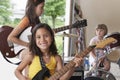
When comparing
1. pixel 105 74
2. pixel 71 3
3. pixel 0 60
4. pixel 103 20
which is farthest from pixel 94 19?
pixel 0 60

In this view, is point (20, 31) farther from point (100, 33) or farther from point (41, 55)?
point (100, 33)

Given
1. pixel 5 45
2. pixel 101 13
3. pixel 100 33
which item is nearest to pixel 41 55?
pixel 5 45

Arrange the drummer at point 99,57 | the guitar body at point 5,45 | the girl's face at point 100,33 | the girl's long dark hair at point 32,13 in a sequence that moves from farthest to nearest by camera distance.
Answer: the girl's face at point 100,33, the drummer at point 99,57, the guitar body at point 5,45, the girl's long dark hair at point 32,13

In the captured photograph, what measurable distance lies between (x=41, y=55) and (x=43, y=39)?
0.10 meters

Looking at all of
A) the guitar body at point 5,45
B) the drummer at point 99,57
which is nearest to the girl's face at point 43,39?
the guitar body at point 5,45

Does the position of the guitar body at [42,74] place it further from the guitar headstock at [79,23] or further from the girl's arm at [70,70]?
the guitar headstock at [79,23]

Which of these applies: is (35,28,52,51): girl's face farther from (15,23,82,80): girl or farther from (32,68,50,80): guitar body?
(32,68,50,80): guitar body

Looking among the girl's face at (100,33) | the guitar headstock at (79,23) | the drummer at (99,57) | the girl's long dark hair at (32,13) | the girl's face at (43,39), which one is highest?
the girl's long dark hair at (32,13)

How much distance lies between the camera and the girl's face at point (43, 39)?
5.09ft

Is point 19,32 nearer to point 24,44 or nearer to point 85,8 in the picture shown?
point 24,44

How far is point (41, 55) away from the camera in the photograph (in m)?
1.57

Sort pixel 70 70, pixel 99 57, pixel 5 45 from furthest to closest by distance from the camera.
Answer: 1. pixel 99 57
2. pixel 5 45
3. pixel 70 70

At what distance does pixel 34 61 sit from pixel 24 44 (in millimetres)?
A: 459

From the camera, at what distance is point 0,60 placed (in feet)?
9.49
